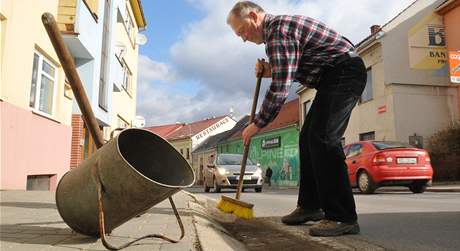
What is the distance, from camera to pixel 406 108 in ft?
73.6

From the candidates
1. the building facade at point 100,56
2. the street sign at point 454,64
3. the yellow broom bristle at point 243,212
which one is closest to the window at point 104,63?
the building facade at point 100,56

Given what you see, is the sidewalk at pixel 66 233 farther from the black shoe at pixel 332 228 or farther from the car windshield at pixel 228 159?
the car windshield at pixel 228 159

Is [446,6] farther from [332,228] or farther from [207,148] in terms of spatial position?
[207,148]

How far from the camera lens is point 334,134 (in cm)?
360

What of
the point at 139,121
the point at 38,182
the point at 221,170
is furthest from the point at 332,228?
the point at 139,121

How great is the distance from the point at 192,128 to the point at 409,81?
151 feet

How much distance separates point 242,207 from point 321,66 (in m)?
1.88

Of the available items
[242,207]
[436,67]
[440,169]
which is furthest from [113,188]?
[436,67]

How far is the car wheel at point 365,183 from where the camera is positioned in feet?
39.5

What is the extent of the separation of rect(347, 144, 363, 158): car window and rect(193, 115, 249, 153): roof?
3216cm

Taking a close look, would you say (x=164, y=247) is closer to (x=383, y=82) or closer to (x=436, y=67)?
(x=383, y=82)

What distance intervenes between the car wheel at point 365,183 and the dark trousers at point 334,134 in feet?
29.1

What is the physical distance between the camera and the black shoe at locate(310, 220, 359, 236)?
11.3 feet

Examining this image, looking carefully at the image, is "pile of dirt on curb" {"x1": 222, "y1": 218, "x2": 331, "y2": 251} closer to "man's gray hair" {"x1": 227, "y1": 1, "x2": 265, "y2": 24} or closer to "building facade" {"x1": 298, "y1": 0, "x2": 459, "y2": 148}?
"man's gray hair" {"x1": 227, "y1": 1, "x2": 265, "y2": 24}
